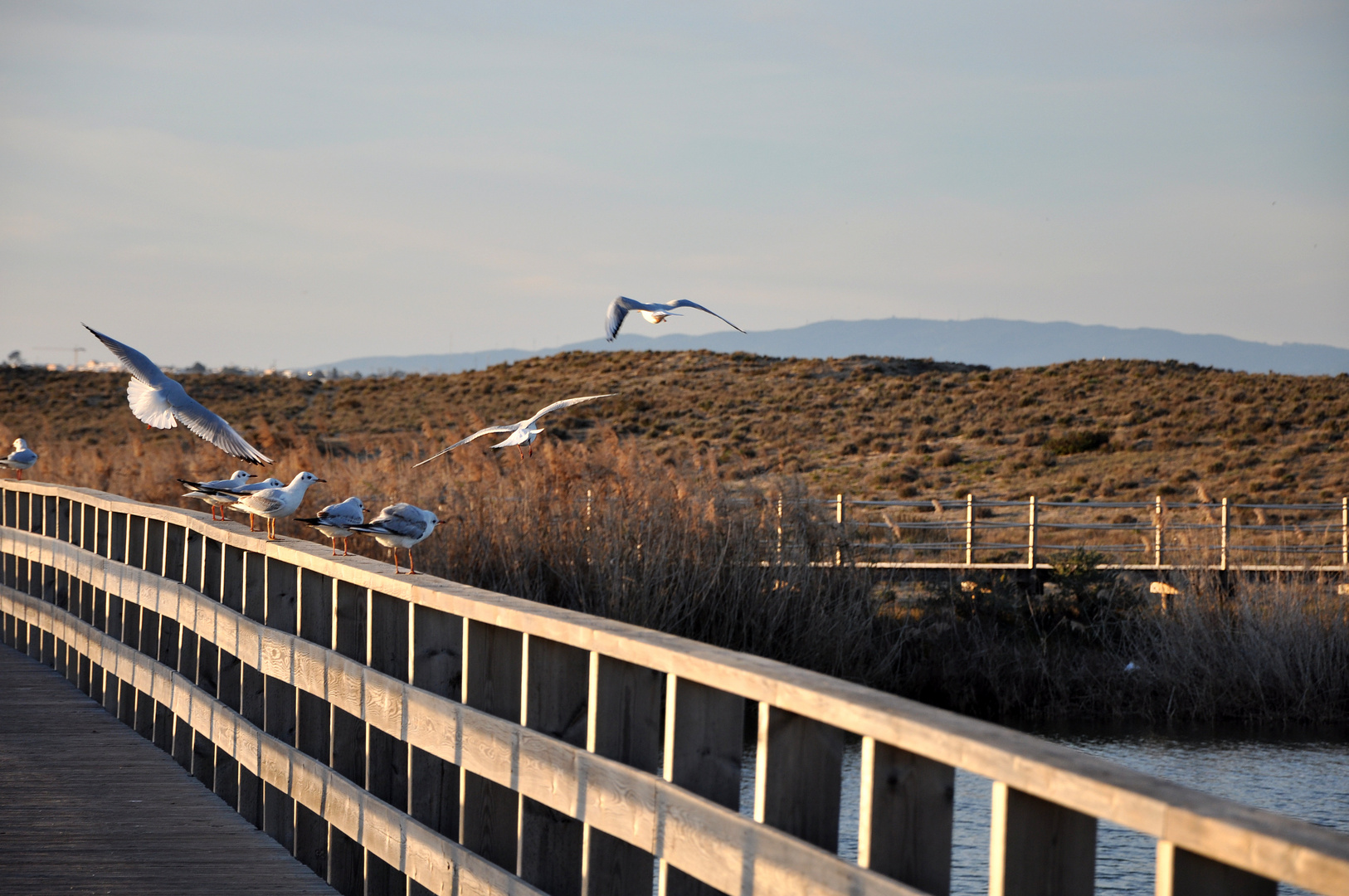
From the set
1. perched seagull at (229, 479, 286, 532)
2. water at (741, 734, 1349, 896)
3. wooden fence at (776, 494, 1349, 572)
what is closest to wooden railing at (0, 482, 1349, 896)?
perched seagull at (229, 479, 286, 532)

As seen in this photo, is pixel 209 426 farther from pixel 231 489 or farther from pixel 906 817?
pixel 906 817

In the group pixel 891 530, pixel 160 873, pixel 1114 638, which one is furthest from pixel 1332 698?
pixel 160 873

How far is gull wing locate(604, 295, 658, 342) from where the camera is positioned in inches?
402

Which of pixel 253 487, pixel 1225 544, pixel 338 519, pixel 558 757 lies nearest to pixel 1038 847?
pixel 558 757

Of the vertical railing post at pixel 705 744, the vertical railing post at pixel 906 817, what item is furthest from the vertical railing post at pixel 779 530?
the vertical railing post at pixel 906 817

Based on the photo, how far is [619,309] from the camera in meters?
10.6

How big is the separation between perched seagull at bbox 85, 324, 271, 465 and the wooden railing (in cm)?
69

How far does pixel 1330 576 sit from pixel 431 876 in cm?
1700

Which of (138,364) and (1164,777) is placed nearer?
(138,364)

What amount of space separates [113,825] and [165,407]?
2955 mm

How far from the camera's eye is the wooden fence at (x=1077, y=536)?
15.9 metres

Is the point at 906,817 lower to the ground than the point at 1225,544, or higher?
higher

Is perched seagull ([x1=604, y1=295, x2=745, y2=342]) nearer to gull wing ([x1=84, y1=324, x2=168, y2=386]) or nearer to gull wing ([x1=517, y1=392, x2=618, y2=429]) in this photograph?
gull wing ([x1=517, y1=392, x2=618, y2=429])

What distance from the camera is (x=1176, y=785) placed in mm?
1858
